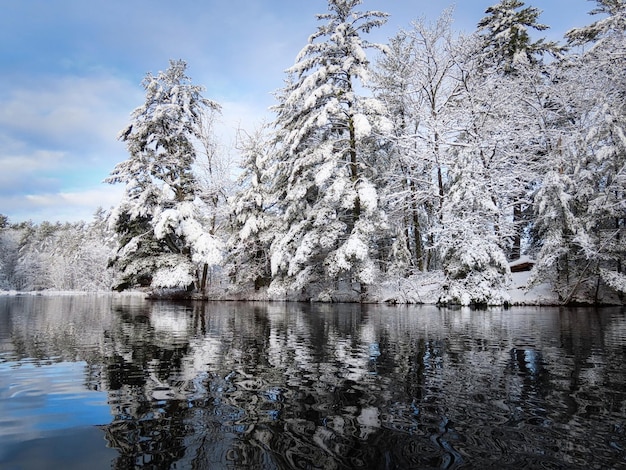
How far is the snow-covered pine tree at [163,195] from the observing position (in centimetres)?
2408

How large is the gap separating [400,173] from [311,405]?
21.7 metres

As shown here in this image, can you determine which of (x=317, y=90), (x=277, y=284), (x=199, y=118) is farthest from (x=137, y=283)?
A: (x=317, y=90)

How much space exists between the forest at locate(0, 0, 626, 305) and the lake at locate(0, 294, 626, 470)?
1276cm

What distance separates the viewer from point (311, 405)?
3.38 m

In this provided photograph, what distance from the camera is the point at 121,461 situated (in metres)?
2.28

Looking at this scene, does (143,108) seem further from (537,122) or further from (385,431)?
(385,431)

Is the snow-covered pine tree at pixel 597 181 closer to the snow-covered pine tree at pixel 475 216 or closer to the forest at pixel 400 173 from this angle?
the forest at pixel 400 173

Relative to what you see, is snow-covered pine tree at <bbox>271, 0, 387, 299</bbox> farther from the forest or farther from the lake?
the lake

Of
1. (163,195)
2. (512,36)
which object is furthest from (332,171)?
(512,36)

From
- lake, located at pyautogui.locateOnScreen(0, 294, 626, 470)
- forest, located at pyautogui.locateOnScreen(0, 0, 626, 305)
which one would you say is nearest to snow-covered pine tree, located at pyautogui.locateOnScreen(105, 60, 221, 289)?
forest, located at pyautogui.locateOnScreen(0, 0, 626, 305)

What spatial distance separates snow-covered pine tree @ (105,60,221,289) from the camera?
24.1 metres

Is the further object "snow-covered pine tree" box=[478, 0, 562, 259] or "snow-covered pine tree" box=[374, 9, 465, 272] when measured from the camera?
"snow-covered pine tree" box=[478, 0, 562, 259]

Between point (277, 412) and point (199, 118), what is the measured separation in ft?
94.0

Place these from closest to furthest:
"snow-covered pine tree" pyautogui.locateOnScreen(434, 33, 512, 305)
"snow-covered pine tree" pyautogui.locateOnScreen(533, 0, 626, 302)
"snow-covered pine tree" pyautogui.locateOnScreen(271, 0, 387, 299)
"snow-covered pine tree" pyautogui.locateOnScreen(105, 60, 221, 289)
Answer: "snow-covered pine tree" pyautogui.locateOnScreen(533, 0, 626, 302)
"snow-covered pine tree" pyautogui.locateOnScreen(434, 33, 512, 305)
"snow-covered pine tree" pyautogui.locateOnScreen(271, 0, 387, 299)
"snow-covered pine tree" pyautogui.locateOnScreen(105, 60, 221, 289)
